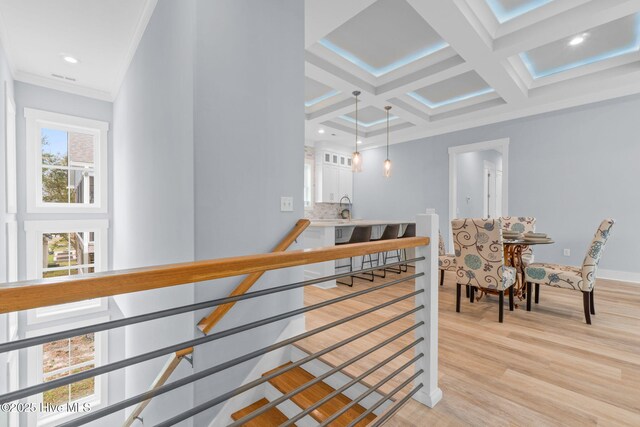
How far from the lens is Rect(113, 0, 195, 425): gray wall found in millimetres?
1874

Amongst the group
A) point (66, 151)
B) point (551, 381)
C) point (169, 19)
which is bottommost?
point (551, 381)

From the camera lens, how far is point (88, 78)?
3.94 m

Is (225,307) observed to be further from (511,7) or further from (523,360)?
(511,7)

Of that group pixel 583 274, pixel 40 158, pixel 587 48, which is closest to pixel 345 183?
pixel 587 48

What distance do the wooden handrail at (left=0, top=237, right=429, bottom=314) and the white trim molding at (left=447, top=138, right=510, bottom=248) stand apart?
209 inches

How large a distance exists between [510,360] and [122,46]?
188 inches

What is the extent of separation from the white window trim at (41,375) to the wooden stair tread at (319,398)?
3445 millimetres

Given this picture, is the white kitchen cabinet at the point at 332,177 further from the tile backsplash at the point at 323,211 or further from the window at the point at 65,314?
the window at the point at 65,314

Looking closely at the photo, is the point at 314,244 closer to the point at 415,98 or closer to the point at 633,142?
the point at 415,98

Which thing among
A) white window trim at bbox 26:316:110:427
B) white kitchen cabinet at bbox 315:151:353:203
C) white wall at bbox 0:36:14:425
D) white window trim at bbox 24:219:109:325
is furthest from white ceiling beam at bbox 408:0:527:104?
white window trim at bbox 26:316:110:427

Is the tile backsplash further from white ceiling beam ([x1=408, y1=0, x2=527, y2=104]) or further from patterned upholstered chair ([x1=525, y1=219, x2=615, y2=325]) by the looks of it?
patterned upholstered chair ([x1=525, y1=219, x2=615, y2=325])

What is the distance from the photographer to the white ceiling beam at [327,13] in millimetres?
2520

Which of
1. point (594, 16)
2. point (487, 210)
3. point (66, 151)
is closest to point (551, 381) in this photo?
point (594, 16)

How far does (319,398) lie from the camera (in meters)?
1.88
